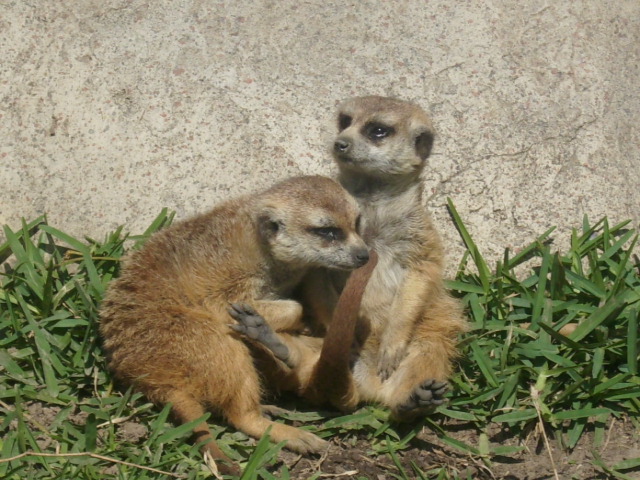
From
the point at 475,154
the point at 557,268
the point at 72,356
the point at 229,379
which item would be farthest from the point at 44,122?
the point at 557,268

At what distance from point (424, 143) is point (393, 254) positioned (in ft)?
1.82

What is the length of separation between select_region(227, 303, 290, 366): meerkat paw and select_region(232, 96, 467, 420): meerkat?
44 centimetres

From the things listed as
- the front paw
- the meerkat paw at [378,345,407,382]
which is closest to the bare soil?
the meerkat paw at [378,345,407,382]

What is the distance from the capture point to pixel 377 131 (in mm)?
4242

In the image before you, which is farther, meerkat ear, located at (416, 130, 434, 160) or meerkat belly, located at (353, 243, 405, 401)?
meerkat ear, located at (416, 130, 434, 160)

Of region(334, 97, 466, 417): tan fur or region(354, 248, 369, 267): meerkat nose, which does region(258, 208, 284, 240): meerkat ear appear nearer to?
region(354, 248, 369, 267): meerkat nose

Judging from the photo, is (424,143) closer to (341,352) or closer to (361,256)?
(361,256)

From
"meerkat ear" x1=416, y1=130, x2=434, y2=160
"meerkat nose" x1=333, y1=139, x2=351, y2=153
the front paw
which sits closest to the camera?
the front paw

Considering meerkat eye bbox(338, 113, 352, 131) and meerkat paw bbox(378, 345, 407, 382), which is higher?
meerkat eye bbox(338, 113, 352, 131)

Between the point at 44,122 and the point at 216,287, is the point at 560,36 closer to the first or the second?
the point at 216,287

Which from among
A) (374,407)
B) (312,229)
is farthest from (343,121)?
(374,407)

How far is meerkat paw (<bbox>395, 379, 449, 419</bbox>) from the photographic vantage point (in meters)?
3.63

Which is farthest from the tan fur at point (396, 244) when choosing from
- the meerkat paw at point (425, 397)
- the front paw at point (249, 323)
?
the front paw at point (249, 323)

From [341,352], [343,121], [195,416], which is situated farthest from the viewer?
[343,121]
